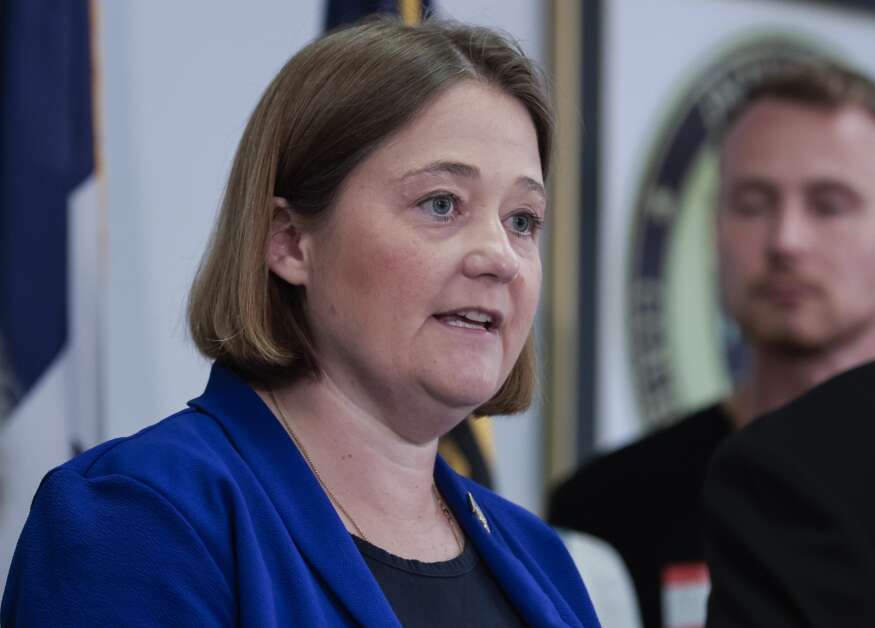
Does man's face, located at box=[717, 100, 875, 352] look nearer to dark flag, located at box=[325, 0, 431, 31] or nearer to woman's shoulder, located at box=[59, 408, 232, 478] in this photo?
dark flag, located at box=[325, 0, 431, 31]

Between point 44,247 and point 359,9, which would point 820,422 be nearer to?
point 44,247

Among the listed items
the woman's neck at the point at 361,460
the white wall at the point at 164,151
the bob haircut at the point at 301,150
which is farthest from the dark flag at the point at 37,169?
the woman's neck at the point at 361,460

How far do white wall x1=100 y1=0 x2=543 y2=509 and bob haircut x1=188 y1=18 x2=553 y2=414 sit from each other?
2.79ft

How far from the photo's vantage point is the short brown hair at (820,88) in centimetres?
337

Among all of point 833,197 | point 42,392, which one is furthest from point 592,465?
point 42,392

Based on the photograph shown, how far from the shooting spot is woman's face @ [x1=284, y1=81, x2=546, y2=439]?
5.35ft

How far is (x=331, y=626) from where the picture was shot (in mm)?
1505

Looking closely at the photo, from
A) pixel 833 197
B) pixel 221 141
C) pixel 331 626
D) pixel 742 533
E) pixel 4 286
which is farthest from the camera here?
pixel 833 197

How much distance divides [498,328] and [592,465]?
1.72m

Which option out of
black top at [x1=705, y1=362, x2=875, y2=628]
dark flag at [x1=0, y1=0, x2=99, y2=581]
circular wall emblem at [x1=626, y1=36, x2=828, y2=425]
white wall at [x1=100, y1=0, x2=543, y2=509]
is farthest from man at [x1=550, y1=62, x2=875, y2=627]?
black top at [x1=705, y1=362, x2=875, y2=628]

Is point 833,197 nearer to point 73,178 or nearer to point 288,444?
point 73,178

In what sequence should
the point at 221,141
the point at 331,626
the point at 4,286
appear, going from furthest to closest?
the point at 221,141
the point at 4,286
the point at 331,626

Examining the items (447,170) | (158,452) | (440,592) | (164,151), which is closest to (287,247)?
(447,170)

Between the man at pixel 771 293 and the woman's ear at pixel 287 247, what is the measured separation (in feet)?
5.58
